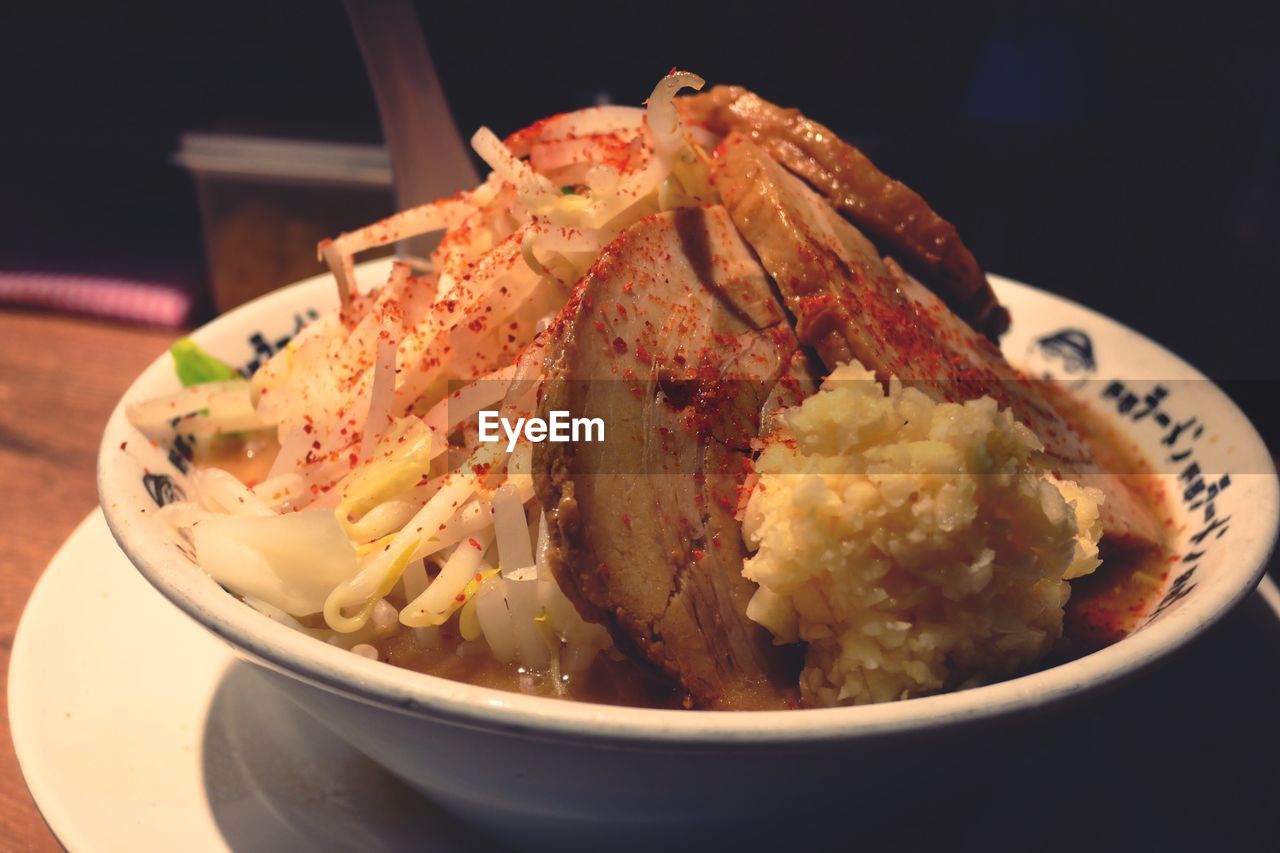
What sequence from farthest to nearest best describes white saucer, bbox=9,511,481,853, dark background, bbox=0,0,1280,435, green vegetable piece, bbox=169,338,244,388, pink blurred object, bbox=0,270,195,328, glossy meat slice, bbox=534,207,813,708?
pink blurred object, bbox=0,270,195,328 < dark background, bbox=0,0,1280,435 < green vegetable piece, bbox=169,338,244,388 < white saucer, bbox=9,511,481,853 < glossy meat slice, bbox=534,207,813,708

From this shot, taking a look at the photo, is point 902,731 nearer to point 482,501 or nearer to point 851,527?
point 851,527

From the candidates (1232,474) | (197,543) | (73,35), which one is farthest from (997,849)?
(73,35)

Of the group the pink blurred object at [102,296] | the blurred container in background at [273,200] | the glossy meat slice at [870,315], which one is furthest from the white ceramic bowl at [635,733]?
the pink blurred object at [102,296]

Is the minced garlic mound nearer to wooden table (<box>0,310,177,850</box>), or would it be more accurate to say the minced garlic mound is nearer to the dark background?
wooden table (<box>0,310,177,850</box>)

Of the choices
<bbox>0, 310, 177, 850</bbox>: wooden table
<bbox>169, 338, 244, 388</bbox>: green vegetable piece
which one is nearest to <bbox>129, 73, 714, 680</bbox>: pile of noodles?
<bbox>169, 338, 244, 388</bbox>: green vegetable piece

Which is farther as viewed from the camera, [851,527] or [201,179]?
[201,179]

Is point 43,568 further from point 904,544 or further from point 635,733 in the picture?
point 904,544

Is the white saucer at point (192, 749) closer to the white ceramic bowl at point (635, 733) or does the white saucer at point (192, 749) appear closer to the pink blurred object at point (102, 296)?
the white ceramic bowl at point (635, 733)
